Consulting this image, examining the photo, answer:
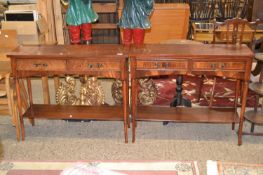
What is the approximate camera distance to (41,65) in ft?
8.27

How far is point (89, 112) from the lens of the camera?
2.88 meters

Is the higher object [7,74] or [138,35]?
[138,35]

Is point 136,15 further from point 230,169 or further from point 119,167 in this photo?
point 230,169

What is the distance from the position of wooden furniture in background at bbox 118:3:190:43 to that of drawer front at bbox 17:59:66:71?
6.91 feet

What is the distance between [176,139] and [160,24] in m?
2.11

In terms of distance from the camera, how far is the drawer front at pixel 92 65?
2473 mm

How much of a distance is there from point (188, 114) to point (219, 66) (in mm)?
574

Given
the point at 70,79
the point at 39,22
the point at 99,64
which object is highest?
the point at 39,22

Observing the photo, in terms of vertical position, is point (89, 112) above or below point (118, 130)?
above

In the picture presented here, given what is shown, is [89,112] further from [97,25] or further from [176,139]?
[97,25]

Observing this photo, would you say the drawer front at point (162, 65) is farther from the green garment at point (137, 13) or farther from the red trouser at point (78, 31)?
the red trouser at point (78, 31)

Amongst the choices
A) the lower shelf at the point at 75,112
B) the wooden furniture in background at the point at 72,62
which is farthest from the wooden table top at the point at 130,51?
the lower shelf at the point at 75,112

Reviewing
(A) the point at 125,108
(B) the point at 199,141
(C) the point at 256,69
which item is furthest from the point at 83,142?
(C) the point at 256,69

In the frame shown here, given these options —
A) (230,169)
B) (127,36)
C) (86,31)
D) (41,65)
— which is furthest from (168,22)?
(230,169)
